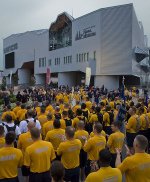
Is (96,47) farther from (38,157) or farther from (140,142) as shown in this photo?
(140,142)

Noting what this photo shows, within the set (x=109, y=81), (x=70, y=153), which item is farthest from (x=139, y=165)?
(x=109, y=81)

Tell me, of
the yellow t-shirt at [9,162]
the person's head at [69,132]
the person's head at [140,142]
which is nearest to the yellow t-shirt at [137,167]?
the person's head at [140,142]

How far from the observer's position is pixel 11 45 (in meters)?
103

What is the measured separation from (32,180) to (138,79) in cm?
5384

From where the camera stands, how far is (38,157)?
6.14 m

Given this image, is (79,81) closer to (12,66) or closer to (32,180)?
(12,66)

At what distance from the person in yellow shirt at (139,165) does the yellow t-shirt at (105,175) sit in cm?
40

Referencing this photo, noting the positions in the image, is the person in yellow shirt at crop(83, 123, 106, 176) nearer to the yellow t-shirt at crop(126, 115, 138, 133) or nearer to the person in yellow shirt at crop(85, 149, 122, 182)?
the person in yellow shirt at crop(85, 149, 122, 182)

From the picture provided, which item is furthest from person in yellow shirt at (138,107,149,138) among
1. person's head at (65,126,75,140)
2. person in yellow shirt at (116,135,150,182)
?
person in yellow shirt at (116,135,150,182)

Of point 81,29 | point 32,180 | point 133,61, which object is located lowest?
point 32,180

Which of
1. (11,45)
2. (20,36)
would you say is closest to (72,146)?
(20,36)

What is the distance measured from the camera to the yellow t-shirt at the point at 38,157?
6.12 m

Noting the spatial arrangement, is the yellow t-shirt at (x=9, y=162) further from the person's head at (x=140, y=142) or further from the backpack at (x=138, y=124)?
the backpack at (x=138, y=124)

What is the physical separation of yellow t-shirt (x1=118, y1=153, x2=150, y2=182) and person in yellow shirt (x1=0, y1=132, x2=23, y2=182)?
73.9 inches
